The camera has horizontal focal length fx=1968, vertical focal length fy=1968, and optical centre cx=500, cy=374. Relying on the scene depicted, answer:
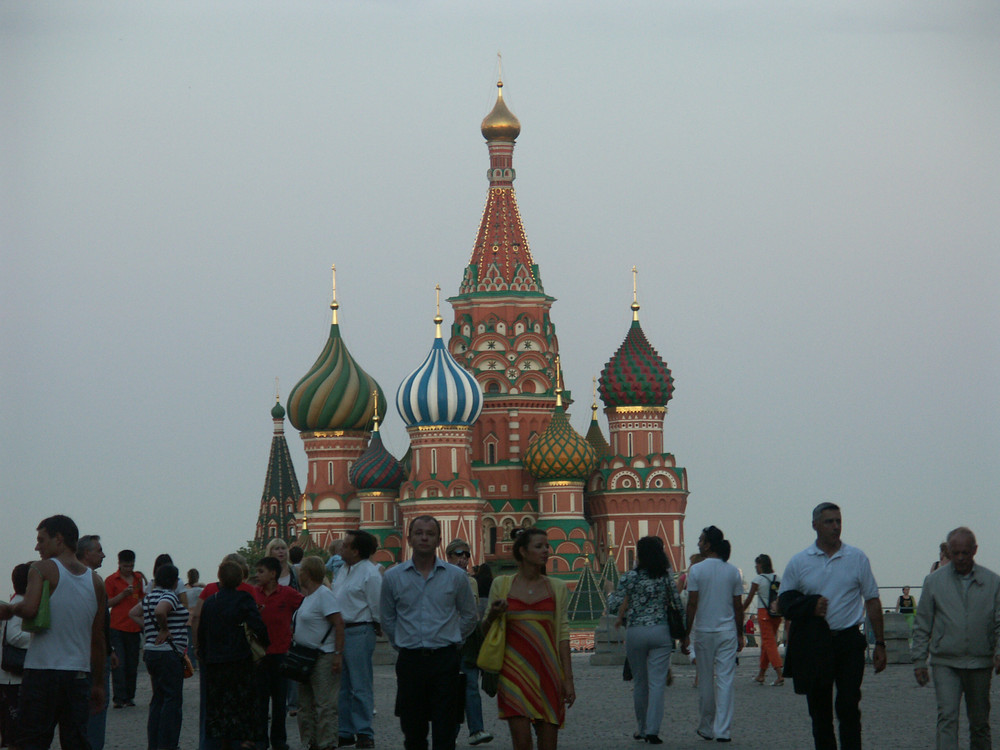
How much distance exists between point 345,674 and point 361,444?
5186 cm

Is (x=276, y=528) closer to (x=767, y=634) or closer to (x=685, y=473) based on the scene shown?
(x=685, y=473)

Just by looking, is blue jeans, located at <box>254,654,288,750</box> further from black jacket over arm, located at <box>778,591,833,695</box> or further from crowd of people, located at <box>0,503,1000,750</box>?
black jacket over arm, located at <box>778,591,833,695</box>

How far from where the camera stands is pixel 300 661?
12.3 metres

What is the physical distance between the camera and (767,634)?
61.1 feet

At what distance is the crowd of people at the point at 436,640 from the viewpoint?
384 inches

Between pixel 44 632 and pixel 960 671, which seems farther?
pixel 960 671

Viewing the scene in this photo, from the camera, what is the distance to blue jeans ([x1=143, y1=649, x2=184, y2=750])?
12586mm

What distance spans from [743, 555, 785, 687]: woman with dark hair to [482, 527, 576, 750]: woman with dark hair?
7.91m

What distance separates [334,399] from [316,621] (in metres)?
52.4

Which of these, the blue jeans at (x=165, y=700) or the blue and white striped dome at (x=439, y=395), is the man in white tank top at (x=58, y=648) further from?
the blue and white striped dome at (x=439, y=395)

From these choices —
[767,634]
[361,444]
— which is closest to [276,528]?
[361,444]

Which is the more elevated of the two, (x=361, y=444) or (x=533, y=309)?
(x=533, y=309)

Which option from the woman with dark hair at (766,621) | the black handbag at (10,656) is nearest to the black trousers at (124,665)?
the black handbag at (10,656)

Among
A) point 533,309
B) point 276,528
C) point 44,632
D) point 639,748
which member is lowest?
point 639,748
